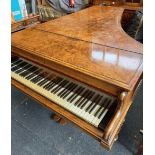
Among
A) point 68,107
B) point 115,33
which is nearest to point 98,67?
point 68,107

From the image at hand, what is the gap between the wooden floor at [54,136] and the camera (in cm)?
141

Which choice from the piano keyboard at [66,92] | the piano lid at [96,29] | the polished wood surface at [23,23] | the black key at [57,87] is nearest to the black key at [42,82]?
the piano keyboard at [66,92]

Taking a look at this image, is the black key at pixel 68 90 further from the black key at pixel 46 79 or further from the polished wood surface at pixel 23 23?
the polished wood surface at pixel 23 23

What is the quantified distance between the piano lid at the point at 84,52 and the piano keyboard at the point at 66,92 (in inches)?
5.9

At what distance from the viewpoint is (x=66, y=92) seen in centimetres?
114

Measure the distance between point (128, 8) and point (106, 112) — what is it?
2157 mm

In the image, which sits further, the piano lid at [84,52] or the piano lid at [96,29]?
the piano lid at [96,29]

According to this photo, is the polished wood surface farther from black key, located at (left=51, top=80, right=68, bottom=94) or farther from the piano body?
black key, located at (left=51, top=80, right=68, bottom=94)

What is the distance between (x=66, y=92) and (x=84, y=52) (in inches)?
12.0

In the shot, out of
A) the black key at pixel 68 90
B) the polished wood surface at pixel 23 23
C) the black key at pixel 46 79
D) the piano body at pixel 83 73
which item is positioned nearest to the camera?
the piano body at pixel 83 73

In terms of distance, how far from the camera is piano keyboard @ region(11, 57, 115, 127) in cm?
100

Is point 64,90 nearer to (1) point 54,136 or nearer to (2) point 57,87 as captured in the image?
(2) point 57,87

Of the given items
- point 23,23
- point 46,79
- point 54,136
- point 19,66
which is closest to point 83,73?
A: point 46,79
